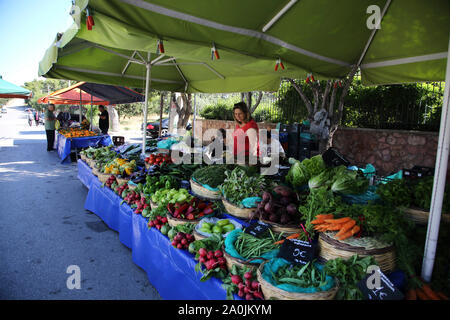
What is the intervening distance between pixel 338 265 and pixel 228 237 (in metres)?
0.80

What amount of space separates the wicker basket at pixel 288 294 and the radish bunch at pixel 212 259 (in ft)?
1.31

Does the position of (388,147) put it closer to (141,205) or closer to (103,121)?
(141,205)

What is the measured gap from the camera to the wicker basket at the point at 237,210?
2.55m

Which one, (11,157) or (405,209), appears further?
(11,157)

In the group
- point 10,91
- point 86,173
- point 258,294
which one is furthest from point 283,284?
point 10,91

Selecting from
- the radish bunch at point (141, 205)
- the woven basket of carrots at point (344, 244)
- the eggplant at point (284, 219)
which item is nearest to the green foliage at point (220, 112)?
the radish bunch at point (141, 205)

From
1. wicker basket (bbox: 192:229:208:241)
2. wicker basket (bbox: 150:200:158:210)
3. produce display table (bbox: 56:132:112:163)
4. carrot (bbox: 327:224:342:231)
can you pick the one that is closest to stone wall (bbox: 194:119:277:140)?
produce display table (bbox: 56:132:112:163)

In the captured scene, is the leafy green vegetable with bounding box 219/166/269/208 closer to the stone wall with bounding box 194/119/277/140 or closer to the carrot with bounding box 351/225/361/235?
the carrot with bounding box 351/225/361/235

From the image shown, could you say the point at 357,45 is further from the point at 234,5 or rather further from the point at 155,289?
the point at 155,289

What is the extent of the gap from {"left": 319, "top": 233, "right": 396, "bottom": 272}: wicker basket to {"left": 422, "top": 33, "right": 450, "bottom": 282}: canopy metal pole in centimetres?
20

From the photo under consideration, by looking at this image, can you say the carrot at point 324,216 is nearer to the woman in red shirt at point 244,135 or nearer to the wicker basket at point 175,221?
the wicker basket at point 175,221

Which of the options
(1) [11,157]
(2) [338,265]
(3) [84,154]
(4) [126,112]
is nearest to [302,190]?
(2) [338,265]
